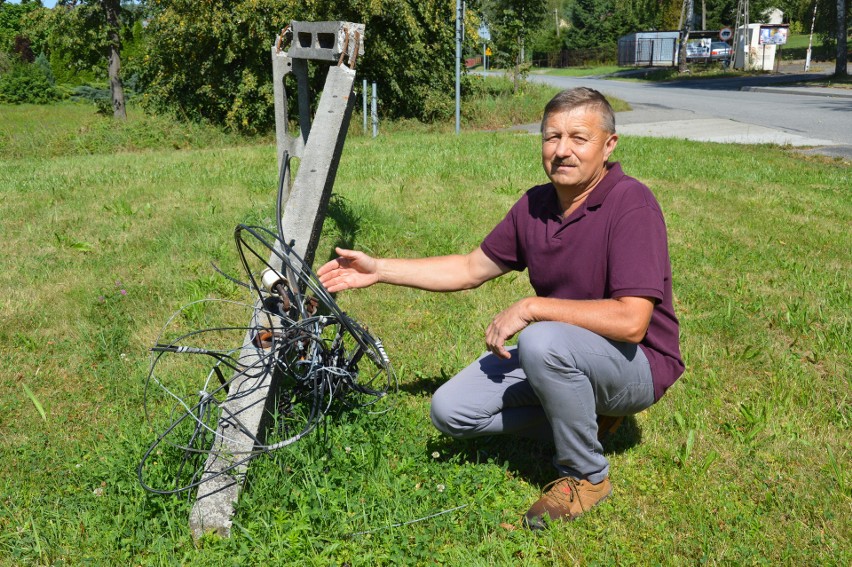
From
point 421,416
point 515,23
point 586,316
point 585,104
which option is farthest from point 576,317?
point 515,23

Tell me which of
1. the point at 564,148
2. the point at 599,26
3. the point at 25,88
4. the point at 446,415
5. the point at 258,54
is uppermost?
the point at 599,26

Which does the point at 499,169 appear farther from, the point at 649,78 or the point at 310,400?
the point at 649,78

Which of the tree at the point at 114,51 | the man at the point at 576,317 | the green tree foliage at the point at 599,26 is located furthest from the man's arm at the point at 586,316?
the green tree foliage at the point at 599,26

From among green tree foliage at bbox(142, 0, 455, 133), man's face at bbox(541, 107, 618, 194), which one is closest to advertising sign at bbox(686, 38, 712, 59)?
green tree foliage at bbox(142, 0, 455, 133)

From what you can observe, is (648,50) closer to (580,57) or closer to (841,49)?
(580,57)

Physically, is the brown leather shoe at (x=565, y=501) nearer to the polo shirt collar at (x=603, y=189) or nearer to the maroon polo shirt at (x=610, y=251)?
the maroon polo shirt at (x=610, y=251)

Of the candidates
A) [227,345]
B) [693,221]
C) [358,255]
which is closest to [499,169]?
[693,221]

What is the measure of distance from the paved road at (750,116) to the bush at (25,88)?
2403 centimetres

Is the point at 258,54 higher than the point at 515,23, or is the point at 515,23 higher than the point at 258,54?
the point at 515,23

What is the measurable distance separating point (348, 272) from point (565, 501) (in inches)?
51.5

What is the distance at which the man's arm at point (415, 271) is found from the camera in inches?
133

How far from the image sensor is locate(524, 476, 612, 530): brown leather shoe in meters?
2.99

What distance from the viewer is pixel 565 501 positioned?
3.04 m

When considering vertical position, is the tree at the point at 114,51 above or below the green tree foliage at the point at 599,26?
below
